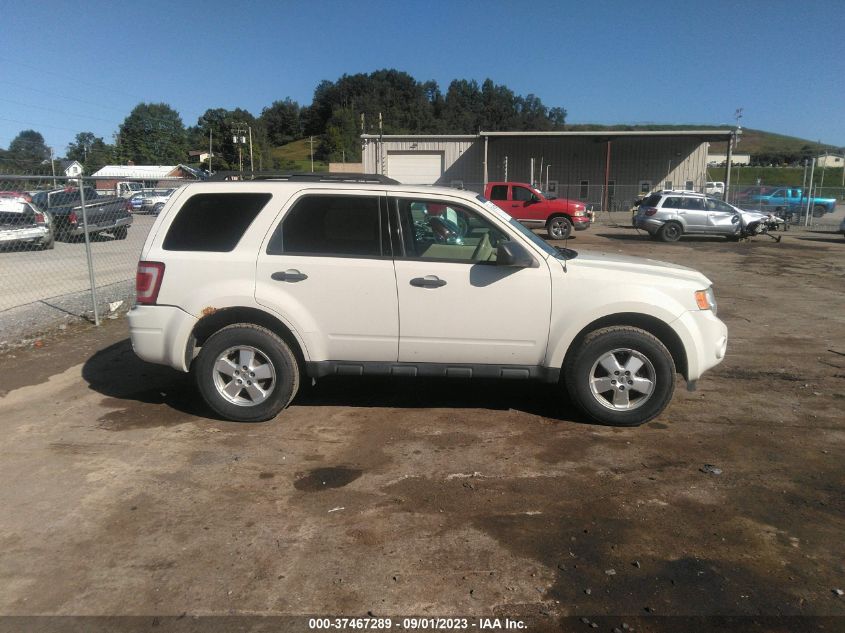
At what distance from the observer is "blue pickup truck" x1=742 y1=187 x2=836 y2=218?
3306 centimetres

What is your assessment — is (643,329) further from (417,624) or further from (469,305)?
(417,624)

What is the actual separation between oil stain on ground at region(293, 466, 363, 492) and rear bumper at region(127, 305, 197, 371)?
1.61m

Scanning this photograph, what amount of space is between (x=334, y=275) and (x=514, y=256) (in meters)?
1.38

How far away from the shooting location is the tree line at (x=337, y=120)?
315ft

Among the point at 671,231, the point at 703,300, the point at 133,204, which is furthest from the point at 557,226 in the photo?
the point at 703,300

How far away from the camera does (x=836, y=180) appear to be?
7519 centimetres

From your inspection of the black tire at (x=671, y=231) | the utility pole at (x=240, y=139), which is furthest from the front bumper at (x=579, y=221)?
the utility pole at (x=240, y=139)

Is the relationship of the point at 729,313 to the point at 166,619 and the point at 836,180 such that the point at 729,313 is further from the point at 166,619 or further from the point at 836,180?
the point at 836,180

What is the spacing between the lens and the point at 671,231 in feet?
79.3

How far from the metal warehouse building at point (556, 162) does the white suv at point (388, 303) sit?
40989 mm

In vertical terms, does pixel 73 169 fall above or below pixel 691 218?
above

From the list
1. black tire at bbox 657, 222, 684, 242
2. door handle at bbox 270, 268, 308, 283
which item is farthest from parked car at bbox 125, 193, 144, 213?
black tire at bbox 657, 222, 684, 242

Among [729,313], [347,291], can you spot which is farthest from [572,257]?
[729,313]

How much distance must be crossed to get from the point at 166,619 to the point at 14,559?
108cm
